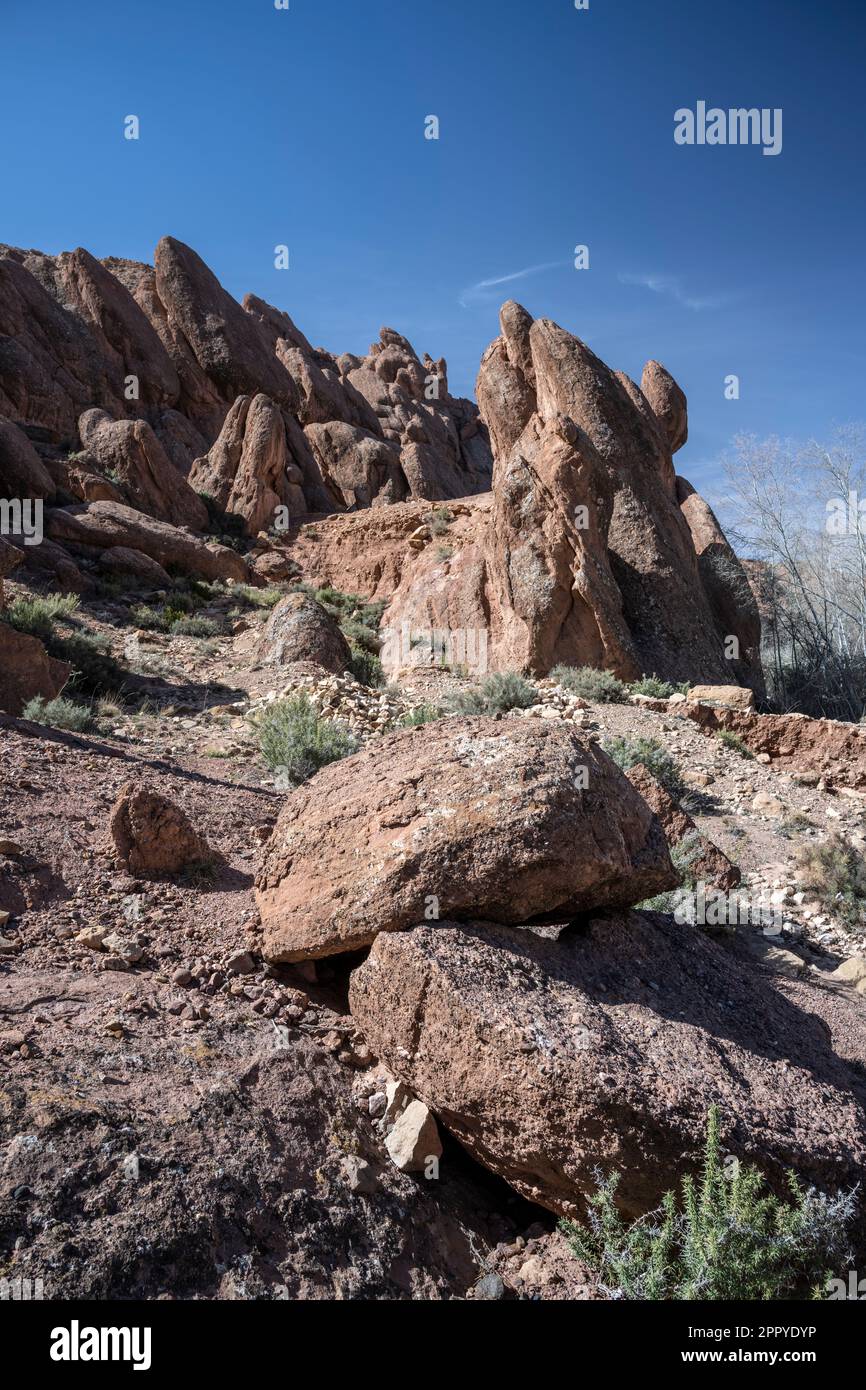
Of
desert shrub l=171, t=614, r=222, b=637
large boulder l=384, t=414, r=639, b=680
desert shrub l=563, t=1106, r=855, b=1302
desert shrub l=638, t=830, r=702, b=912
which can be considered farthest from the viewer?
desert shrub l=171, t=614, r=222, b=637

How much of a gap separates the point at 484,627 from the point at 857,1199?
1221 centimetres

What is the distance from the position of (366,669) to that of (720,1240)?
1172 centimetres

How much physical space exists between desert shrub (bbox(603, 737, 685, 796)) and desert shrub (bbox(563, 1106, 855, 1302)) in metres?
5.90

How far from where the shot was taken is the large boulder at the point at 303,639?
41.1 ft

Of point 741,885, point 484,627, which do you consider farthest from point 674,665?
point 741,885

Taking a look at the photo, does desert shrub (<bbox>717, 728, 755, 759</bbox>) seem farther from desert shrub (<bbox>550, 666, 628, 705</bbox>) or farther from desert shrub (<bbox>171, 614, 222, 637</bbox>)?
desert shrub (<bbox>171, 614, 222, 637</bbox>)

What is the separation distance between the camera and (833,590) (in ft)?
69.1

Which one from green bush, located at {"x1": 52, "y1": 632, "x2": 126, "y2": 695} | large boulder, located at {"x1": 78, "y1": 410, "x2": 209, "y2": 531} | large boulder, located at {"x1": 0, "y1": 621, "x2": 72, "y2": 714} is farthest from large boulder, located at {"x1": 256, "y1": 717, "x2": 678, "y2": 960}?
large boulder, located at {"x1": 78, "y1": 410, "x2": 209, "y2": 531}

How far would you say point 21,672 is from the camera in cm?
850

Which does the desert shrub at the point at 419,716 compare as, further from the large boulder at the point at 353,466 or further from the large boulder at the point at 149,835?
the large boulder at the point at 353,466

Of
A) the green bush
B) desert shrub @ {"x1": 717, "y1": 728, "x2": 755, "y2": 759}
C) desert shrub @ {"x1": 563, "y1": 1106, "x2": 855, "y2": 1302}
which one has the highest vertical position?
the green bush

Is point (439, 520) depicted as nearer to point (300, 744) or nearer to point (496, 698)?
point (496, 698)

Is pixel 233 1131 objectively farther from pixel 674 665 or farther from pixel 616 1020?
pixel 674 665

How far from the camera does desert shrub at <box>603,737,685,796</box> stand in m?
8.48
